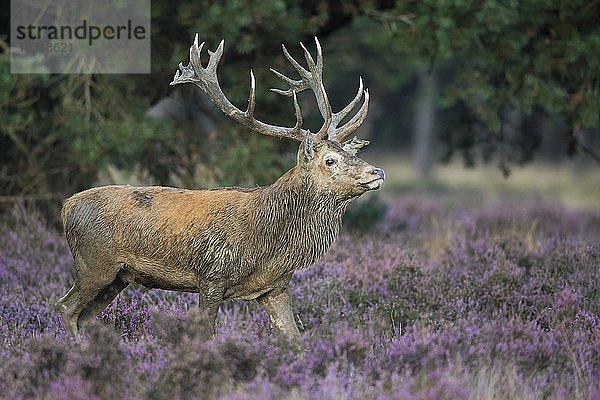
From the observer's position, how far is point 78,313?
22.3 ft

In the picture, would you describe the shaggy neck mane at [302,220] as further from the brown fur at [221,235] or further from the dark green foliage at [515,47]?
the dark green foliage at [515,47]

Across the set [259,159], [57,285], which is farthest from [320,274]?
[259,159]

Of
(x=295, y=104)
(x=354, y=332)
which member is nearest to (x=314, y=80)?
(x=295, y=104)

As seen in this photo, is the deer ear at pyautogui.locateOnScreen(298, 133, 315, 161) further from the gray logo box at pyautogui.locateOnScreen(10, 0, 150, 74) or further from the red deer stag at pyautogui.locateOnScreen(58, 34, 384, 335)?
the gray logo box at pyautogui.locateOnScreen(10, 0, 150, 74)

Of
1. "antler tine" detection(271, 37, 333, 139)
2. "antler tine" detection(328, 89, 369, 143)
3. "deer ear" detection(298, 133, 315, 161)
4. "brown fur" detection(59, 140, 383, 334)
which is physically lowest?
"brown fur" detection(59, 140, 383, 334)

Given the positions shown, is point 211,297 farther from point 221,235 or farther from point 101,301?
point 101,301

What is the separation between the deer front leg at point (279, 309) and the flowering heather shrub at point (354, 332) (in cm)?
15

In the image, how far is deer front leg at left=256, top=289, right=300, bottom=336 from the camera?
257 inches

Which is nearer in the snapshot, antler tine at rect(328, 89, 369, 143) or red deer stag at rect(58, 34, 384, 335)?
red deer stag at rect(58, 34, 384, 335)

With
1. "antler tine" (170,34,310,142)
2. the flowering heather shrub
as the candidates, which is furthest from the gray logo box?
"antler tine" (170,34,310,142)

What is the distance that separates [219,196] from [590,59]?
5.04 metres

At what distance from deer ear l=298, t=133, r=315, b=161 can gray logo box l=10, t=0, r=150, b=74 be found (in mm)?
4729

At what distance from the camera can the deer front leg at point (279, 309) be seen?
21.4 feet

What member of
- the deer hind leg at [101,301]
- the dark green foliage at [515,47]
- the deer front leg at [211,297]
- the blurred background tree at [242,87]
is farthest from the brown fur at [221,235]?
the dark green foliage at [515,47]
